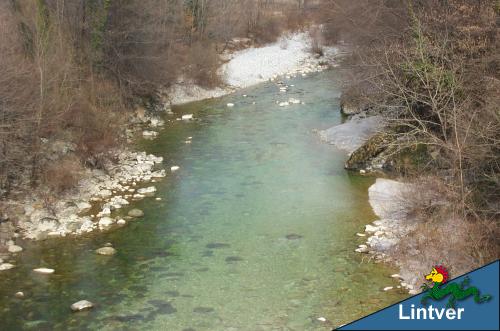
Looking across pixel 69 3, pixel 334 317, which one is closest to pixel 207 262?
pixel 334 317

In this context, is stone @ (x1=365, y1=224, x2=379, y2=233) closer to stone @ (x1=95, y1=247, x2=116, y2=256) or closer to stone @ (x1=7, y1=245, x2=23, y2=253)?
stone @ (x1=95, y1=247, x2=116, y2=256)

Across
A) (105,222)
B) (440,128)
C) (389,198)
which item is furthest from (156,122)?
(440,128)

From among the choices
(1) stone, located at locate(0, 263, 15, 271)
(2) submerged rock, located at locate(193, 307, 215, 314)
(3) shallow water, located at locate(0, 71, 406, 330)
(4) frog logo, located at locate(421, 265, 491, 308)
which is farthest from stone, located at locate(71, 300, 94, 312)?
(4) frog logo, located at locate(421, 265, 491, 308)

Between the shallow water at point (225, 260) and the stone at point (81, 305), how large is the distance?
152 millimetres

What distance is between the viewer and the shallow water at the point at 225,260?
10.8m

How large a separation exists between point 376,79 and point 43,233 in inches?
472

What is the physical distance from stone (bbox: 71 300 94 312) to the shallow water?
0.15 meters

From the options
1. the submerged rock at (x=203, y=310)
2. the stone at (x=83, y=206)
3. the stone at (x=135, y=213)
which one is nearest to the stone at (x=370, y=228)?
the submerged rock at (x=203, y=310)

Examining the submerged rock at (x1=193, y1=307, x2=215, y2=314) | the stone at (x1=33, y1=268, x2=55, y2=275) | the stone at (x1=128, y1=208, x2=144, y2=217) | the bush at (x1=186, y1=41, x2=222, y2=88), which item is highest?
the bush at (x1=186, y1=41, x2=222, y2=88)

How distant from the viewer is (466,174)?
1316cm

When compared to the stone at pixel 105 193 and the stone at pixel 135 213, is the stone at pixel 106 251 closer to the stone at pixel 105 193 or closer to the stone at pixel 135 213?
the stone at pixel 135 213

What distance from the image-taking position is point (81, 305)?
11.0 metres

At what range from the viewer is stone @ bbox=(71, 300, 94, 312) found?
11.0 metres

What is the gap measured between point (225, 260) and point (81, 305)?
332 cm
